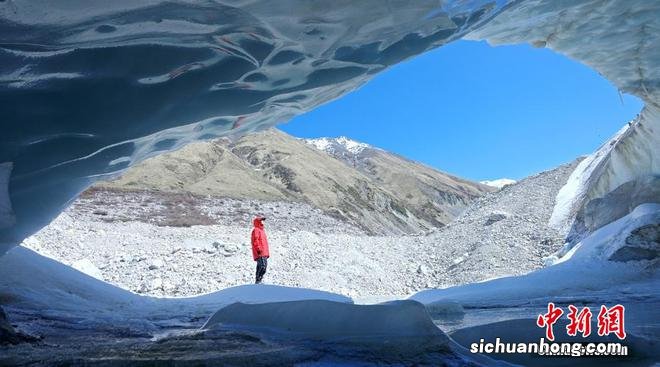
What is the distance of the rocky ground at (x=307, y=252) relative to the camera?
10969 millimetres

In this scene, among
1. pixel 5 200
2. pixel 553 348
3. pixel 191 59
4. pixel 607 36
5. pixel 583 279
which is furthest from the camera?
pixel 583 279

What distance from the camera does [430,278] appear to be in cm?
1291

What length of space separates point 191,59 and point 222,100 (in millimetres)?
1165

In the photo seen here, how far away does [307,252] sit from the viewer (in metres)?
13.8

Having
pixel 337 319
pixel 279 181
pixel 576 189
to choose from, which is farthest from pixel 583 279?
pixel 279 181

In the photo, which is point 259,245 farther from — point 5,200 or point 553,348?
point 553,348

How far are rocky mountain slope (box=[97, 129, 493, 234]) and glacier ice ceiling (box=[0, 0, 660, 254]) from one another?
25.0 meters

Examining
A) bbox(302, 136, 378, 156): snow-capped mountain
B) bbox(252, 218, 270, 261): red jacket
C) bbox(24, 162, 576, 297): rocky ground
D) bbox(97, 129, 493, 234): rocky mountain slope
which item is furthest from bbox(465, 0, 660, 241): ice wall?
bbox(302, 136, 378, 156): snow-capped mountain

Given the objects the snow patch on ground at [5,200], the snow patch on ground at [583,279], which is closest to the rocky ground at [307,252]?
the snow patch on ground at [583,279]

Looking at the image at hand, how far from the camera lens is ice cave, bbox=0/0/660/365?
363 centimetres

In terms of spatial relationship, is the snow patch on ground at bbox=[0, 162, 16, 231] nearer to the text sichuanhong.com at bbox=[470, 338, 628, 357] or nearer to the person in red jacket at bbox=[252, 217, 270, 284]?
the person in red jacket at bbox=[252, 217, 270, 284]

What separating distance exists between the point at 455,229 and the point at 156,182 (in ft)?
78.4

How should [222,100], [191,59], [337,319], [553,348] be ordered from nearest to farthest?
[553,348] → [337,319] → [191,59] → [222,100]

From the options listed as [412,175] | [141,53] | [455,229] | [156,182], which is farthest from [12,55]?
[412,175]
